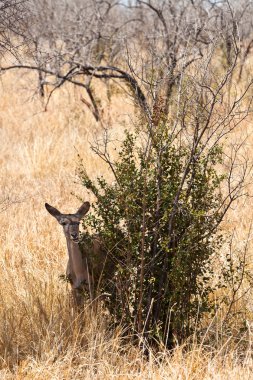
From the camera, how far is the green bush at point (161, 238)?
13.0 ft

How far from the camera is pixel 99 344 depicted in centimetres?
397

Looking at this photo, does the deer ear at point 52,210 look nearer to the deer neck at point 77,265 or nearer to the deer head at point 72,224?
the deer head at point 72,224

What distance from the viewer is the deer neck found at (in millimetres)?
4432

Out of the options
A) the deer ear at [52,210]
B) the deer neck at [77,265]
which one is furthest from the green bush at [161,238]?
the deer ear at [52,210]

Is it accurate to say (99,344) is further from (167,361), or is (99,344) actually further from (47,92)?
(47,92)

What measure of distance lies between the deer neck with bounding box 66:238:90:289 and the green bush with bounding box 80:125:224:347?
302mm

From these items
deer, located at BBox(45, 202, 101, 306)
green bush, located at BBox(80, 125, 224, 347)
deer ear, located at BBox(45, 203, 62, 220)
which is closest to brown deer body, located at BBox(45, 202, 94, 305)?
deer, located at BBox(45, 202, 101, 306)

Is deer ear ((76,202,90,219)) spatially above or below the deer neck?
above

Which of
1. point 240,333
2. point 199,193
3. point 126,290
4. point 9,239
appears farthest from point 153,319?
point 9,239

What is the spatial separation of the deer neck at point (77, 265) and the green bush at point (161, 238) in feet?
0.99

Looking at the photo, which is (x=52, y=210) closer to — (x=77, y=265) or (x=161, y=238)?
(x=77, y=265)

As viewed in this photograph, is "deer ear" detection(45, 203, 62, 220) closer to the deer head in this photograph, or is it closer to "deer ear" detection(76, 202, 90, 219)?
the deer head

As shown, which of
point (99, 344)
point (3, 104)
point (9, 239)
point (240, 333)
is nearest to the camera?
point (99, 344)

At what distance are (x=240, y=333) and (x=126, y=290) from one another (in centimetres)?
83
